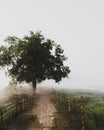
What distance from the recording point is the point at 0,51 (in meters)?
58.1

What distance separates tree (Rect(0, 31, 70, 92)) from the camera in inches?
2094

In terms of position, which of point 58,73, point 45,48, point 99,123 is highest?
point 45,48

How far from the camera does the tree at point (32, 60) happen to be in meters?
53.2

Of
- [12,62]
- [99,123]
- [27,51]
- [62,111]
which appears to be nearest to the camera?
[62,111]

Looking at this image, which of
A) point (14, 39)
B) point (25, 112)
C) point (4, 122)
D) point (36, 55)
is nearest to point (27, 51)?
point (36, 55)

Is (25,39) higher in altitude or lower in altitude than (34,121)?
higher

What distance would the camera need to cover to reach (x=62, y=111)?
31.4 meters

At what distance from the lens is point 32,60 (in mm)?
52969

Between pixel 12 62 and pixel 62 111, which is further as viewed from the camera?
pixel 12 62

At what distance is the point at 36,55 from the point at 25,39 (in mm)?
4383

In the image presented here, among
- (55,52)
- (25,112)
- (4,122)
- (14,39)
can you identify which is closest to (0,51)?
(14,39)

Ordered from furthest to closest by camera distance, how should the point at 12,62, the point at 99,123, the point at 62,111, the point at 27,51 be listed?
the point at 12,62 → the point at 27,51 → the point at 99,123 → the point at 62,111

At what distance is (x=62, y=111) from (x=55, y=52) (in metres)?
29.1

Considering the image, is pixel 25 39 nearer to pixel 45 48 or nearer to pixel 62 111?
pixel 45 48
